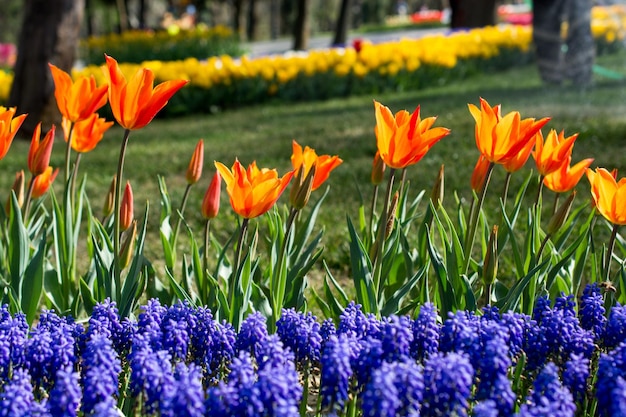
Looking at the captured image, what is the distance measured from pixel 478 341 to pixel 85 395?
32.5 inches

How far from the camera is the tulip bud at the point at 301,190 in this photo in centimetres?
203

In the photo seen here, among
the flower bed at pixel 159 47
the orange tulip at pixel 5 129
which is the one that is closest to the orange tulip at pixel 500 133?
the orange tulip at pixel 5 129

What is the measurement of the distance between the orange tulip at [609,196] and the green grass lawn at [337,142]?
6.26 ft

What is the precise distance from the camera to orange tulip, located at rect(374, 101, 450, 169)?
203cm

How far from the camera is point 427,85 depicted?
11.5 meters

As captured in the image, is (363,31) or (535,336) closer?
(535,336)

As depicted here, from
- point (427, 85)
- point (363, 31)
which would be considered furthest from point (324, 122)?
point (363, 31)

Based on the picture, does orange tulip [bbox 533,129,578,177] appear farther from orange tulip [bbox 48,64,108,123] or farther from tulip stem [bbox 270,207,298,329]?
orange tulip [bbox 48,64,108,123]

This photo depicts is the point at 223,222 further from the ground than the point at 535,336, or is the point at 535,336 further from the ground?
the point at 535,336

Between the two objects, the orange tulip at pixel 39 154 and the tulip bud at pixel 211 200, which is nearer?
the tulip bud at pixel 211 200

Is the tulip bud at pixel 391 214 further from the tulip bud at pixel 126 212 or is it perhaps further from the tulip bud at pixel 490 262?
the tulip bud at pixel 126 212

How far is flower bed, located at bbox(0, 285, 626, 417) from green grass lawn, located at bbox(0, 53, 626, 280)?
5.90ft

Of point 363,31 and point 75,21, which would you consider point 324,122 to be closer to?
point 75,21

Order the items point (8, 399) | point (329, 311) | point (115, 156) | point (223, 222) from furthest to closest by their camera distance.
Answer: point (115, 156), point (223, 222), point (329, 311), point (8, 399)
